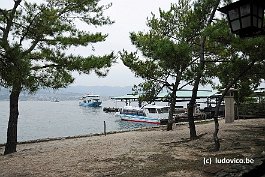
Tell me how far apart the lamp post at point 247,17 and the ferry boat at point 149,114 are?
30586mm

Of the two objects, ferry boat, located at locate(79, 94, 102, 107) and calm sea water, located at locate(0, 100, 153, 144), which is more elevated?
ferry boat, located at locate(79, 94, 102, 107)

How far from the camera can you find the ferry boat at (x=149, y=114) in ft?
119

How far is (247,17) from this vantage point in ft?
15.1

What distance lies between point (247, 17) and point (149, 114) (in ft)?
110

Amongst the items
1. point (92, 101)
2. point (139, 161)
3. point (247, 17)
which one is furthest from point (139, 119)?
point (92, 101)

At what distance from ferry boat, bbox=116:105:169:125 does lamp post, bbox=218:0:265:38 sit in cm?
3059

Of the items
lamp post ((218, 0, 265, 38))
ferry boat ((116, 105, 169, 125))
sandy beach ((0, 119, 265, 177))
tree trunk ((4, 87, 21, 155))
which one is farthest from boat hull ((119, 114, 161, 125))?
lamp post ((218, 0, 265, 38))

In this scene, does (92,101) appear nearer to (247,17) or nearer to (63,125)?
(63,125)

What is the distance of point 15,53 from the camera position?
20.6 feet

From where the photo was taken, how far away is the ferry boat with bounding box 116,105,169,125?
3622 centimetres

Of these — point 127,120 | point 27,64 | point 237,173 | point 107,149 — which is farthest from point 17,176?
point 127,120

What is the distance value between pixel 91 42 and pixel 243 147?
7.75m

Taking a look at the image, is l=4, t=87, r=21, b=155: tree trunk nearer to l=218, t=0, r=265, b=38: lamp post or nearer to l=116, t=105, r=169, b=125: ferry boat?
l=218, t=0, r=265, b=38: lamp post

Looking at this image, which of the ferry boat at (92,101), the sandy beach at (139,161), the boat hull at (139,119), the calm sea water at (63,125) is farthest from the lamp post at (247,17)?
the ferry boat at (92,101)
